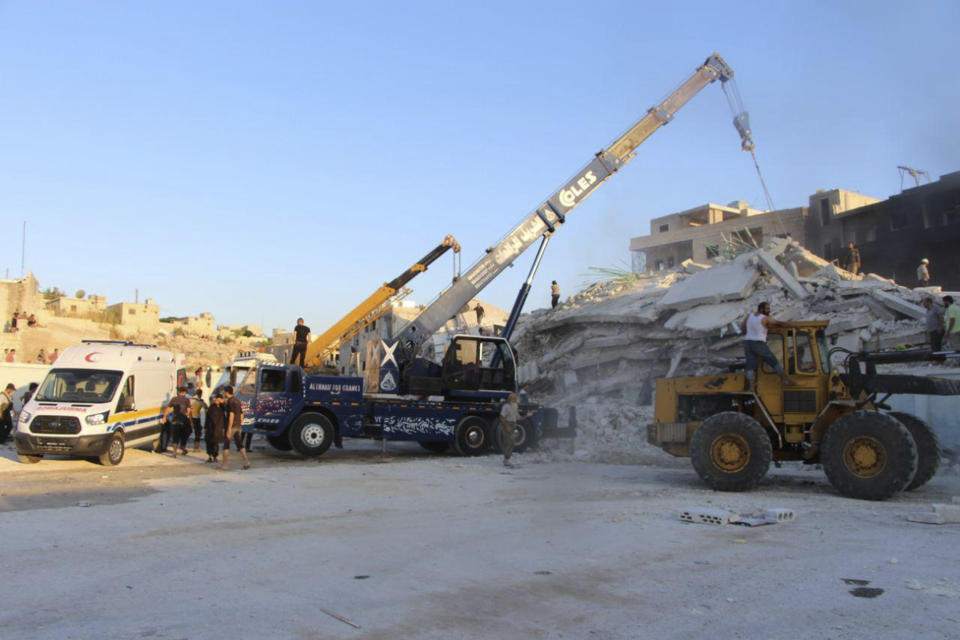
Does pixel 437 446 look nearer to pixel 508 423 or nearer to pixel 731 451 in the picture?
pixel 508 423

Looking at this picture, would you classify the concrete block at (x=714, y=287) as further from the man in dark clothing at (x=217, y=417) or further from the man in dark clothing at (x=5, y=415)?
the man in dark clothing at (x=5, y=415)

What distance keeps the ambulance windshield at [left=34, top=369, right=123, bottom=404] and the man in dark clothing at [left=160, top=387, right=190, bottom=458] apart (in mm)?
1664

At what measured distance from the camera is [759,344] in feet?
37.8

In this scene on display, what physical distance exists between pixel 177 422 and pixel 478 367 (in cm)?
707

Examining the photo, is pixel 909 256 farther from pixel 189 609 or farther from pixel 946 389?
pixel 189 609

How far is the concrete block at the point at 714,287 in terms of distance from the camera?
20594 mm

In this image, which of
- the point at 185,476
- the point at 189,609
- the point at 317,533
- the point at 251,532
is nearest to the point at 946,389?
the point at 317,533

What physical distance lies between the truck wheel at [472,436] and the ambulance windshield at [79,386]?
24.8 ft

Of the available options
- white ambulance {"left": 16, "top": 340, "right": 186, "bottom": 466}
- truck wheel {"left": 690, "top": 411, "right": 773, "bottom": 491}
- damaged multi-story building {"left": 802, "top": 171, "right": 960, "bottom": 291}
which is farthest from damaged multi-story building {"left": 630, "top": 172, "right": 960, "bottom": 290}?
white ambulance {"left": 16, "top": 340, "right": 186, "bottom": 466}

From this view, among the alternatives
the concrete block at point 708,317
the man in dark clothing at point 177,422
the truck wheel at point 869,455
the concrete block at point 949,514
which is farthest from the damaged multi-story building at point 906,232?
the man in dark clothing at point 177,422

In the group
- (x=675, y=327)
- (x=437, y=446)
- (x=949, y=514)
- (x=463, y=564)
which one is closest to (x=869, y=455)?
(x=949, y=514)

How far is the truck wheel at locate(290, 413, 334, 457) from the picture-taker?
16.8 meters

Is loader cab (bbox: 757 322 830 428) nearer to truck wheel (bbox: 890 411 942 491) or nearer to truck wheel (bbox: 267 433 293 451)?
truck wheel (bbox: 890 411 942 491)

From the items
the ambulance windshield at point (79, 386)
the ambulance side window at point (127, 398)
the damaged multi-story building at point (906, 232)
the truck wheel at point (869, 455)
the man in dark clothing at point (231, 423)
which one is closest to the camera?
the truck wheel at point (869, 455)
